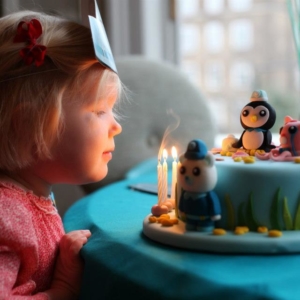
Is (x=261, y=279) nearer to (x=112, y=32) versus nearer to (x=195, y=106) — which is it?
(x=195, y=106)

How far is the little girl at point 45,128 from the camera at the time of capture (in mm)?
817

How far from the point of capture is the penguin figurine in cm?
82

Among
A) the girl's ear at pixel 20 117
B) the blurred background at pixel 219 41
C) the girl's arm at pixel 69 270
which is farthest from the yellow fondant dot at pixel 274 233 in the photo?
the blurred background at pixel 219 41

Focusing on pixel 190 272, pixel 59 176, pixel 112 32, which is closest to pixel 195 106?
pixel 112 32

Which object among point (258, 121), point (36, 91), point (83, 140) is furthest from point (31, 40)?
point (258, 121)

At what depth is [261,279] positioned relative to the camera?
581 mm

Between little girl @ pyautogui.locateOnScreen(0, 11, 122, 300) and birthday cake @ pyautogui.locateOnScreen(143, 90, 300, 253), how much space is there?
0.67 ft

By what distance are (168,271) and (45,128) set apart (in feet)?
1.09

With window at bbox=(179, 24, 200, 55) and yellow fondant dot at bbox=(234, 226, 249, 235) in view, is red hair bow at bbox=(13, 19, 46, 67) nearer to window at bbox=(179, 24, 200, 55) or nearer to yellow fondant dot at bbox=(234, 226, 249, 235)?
yellow fondant dot at bbox=(234, 226, 249, 235)

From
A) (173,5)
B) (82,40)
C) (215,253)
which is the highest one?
(173,5)

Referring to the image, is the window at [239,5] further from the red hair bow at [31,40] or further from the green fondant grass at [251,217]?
the green fondant grass at [251,217]

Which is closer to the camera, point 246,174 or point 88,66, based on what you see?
point 246,174

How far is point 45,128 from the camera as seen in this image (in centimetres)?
83

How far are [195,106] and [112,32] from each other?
58 centimetres
